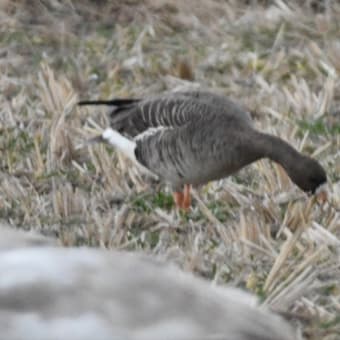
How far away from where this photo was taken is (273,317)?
2525mm

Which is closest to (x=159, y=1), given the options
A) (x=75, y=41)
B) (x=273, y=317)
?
(x=75, y=41)

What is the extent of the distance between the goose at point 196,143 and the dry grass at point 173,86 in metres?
0.11

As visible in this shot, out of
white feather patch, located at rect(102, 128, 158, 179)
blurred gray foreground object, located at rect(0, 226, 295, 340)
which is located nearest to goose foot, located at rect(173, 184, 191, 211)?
white feather patch, located at rect(102, 128, 158, 179)

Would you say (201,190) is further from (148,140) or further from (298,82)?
(298,82)

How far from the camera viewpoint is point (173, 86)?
8.58 meters

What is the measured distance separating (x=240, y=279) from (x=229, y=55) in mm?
4472

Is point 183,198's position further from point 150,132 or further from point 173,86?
point 173,86

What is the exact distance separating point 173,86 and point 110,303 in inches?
247

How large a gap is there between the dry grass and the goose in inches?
4.4

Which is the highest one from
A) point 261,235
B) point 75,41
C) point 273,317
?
point 273,317

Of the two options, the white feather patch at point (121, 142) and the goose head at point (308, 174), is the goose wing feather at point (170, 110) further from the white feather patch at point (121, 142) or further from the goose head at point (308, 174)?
the goose head at point (308, 174)

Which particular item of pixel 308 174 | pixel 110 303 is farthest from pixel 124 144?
pixel 110 303

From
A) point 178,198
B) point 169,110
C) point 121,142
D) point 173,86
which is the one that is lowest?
point 173,86

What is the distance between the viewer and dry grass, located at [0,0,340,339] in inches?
203
